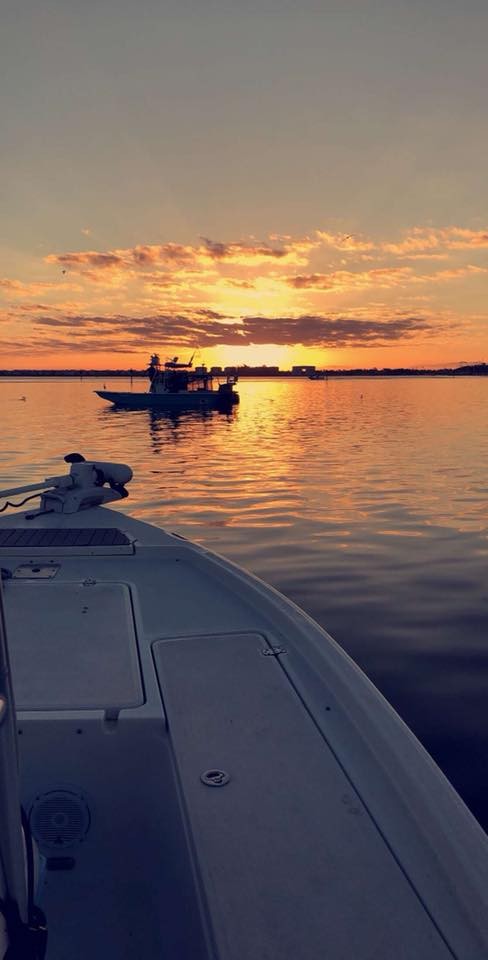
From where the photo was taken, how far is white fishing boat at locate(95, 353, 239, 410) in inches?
2376

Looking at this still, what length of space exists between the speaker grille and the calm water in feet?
9.63

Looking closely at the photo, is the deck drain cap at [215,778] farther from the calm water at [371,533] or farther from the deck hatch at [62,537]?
the deck hatch at [62,537]

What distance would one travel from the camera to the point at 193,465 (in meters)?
24.9

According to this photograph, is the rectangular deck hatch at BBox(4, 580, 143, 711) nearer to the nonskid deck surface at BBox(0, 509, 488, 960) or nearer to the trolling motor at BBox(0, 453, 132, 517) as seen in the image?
the nonskid deck surface at BBox(0, 509, 488, 960)

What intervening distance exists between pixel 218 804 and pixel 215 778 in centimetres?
16

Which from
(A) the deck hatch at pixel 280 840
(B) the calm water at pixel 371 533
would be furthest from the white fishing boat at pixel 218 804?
(B) the calm water at pixel 371 533

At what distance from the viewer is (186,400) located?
61031 mm

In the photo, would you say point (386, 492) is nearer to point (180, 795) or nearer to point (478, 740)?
point (478, 740)

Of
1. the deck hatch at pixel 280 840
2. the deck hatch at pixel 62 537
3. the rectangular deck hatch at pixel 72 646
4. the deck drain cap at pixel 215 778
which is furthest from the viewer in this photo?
the deck hatch at pixel 62 537

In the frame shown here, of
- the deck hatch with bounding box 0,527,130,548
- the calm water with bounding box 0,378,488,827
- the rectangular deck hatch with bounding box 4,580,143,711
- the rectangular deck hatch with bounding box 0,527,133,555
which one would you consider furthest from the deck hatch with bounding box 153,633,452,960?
the deck hatch with bounding box 0,527,130,548

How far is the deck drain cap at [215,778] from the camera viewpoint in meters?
2.77

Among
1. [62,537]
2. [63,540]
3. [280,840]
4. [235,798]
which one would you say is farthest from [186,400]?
[280,840]

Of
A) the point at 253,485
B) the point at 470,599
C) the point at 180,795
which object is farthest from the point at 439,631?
the point at 253,485

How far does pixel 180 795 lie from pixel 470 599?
7.07 m
